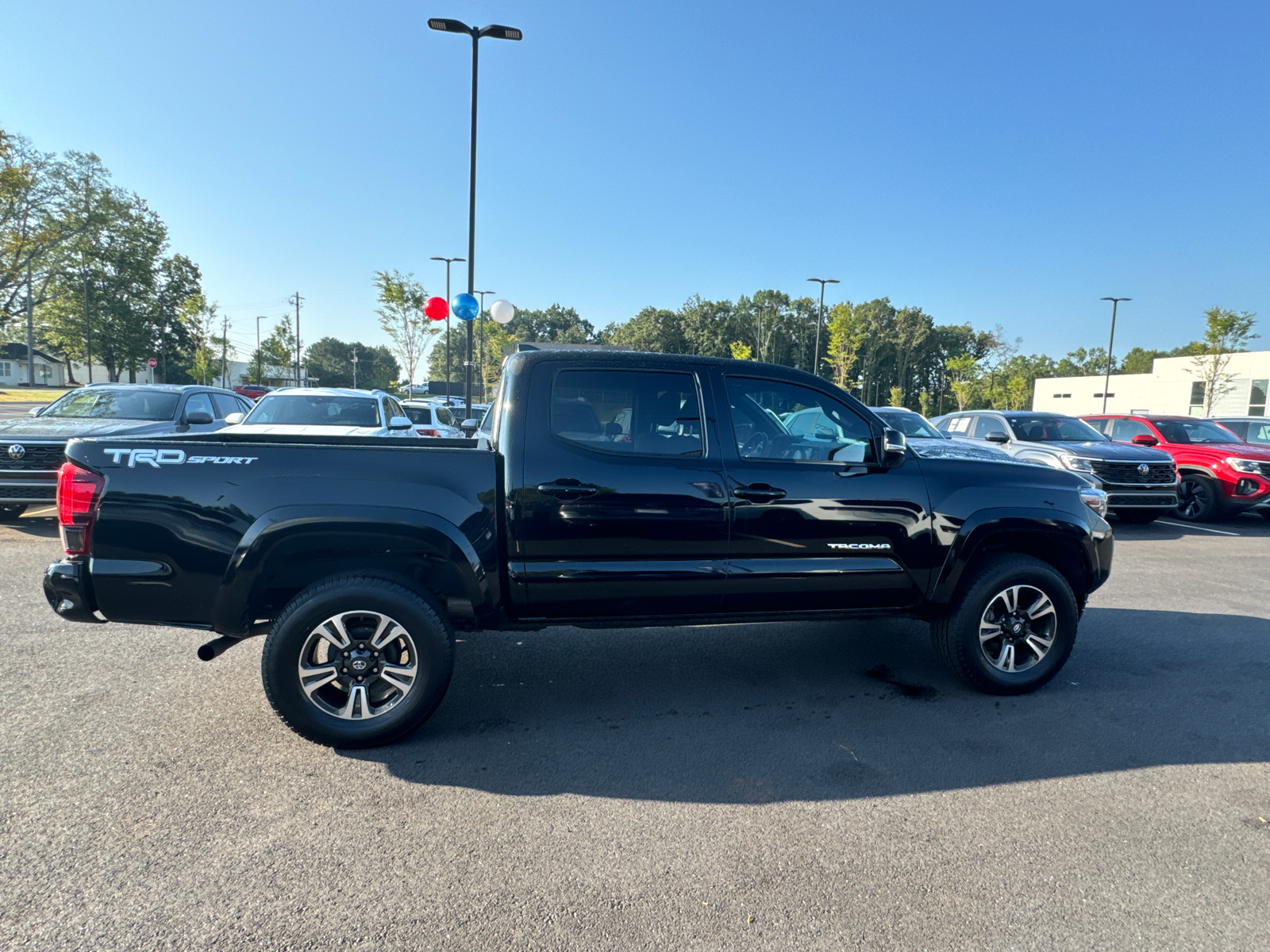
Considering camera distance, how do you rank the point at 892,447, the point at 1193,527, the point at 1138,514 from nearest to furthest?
the point at 892,447
the point at 1138,514
the point at 1193,527

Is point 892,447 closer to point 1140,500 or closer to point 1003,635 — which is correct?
point 1003,635

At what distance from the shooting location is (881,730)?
367cm

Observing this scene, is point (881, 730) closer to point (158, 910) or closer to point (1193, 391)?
point (158, 910)

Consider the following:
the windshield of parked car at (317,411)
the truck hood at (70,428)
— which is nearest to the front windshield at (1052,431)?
the windshield of parked car at (317,411)

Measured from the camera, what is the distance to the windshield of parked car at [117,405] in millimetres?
8977

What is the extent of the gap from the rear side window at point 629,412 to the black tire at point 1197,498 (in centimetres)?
1116

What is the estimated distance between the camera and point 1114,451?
35.0 ft

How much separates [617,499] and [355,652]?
146cm

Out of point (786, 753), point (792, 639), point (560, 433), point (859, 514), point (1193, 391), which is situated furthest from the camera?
point (1193, 391)

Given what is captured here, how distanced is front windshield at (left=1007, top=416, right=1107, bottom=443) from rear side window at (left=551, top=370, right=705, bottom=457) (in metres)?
9.80

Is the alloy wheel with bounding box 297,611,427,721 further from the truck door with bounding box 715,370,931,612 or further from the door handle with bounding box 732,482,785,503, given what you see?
the door handle with bounding box 732,482,785,503

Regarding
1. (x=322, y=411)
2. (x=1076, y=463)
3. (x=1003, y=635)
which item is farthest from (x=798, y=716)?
(x=1076, y=463)

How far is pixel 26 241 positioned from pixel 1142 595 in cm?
4125

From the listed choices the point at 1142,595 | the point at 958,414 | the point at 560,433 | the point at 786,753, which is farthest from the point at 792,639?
the point at 958,414
